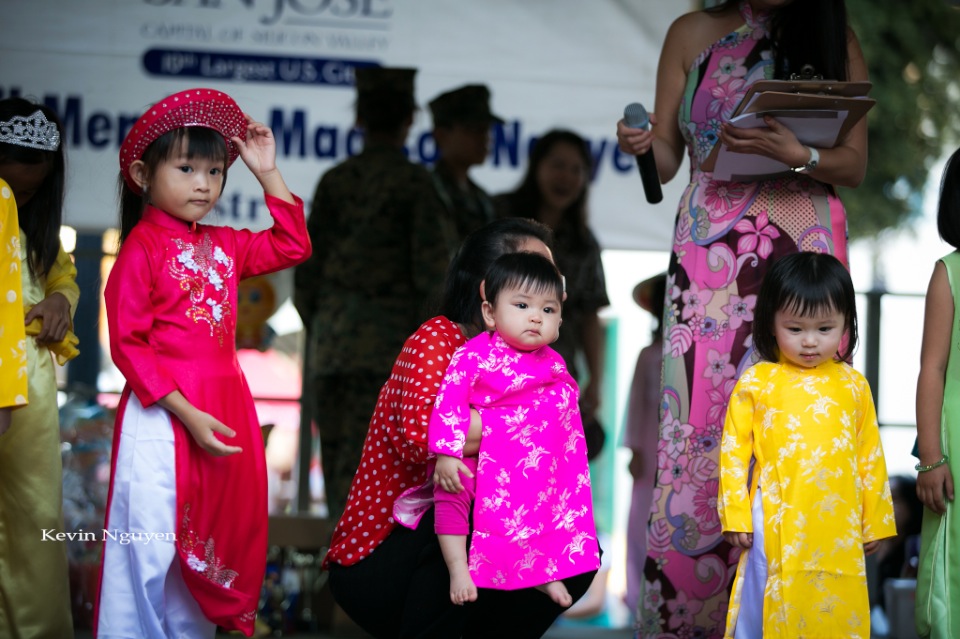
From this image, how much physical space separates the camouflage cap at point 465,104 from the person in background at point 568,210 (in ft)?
0.89

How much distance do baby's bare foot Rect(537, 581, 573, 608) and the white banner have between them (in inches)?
107

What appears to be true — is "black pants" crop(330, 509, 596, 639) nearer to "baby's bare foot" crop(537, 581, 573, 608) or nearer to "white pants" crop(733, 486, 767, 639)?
"baby's bare foot" crop(537, 581, 573, 608)

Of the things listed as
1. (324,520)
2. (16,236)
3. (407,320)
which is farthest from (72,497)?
(16,236)

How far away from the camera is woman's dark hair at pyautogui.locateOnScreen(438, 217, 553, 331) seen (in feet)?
9.34

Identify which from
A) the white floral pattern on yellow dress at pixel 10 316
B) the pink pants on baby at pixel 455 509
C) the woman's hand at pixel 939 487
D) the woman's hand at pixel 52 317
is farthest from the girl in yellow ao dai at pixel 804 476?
the woman's hand at pixel 52 317

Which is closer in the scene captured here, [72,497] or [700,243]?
[700,243]

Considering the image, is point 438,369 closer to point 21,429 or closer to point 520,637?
point 520,637

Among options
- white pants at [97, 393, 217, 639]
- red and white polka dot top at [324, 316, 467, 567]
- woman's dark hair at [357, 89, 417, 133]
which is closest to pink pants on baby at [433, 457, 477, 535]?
red and white polka dot top at [324, 316, 467, 567]

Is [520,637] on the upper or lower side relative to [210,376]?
lower

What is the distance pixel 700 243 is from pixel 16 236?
1.73 m

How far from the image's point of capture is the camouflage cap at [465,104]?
16.4 ft

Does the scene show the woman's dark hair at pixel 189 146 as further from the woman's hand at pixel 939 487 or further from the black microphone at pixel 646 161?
the woman's hand at pixel 939 487

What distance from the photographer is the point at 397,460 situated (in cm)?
282

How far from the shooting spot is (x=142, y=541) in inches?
105
